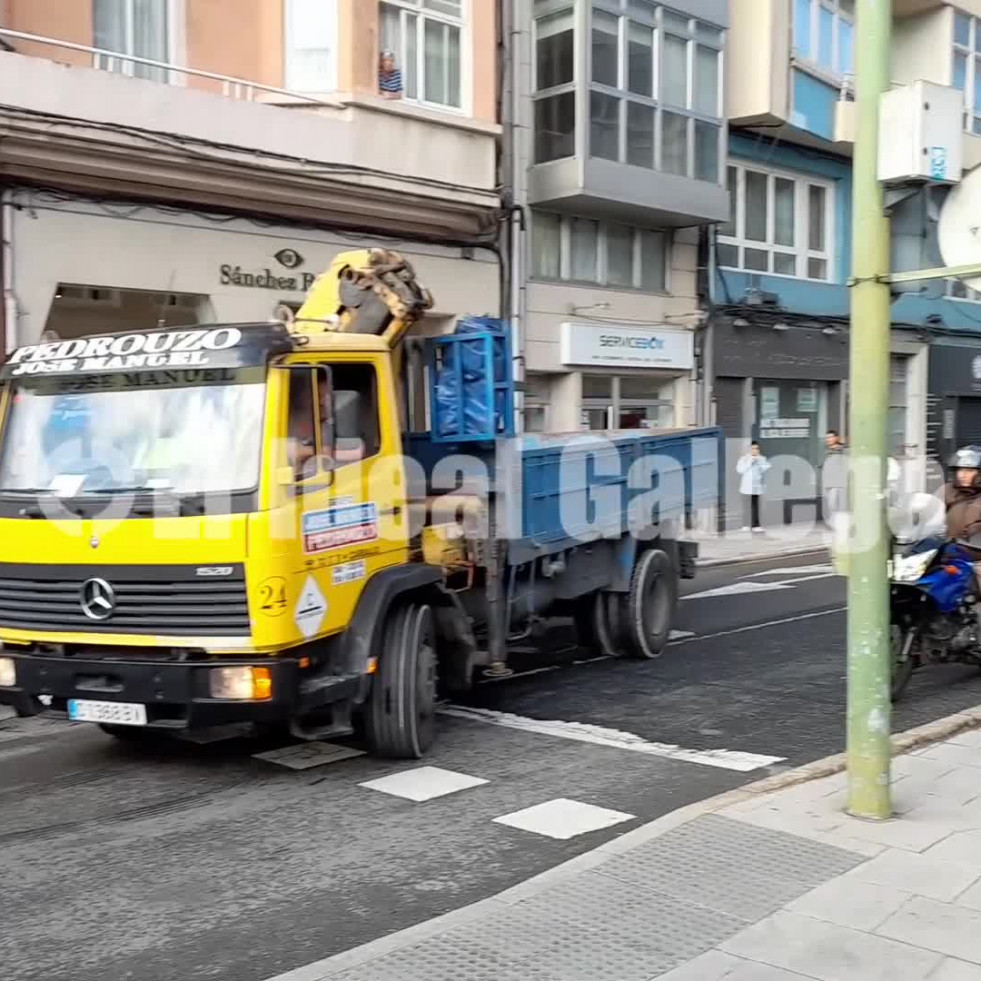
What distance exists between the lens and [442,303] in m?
15.1

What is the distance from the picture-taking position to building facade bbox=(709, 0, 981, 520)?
63.9ft

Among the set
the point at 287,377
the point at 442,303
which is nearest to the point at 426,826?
the point at 287,377

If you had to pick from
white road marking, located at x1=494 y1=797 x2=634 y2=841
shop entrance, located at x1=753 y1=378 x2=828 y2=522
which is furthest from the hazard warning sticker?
shop entrance, located at x1=753 y1=378 x2=828 y2=522

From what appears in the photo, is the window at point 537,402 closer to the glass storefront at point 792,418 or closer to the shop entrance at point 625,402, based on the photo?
the shop entrance at point 625,402

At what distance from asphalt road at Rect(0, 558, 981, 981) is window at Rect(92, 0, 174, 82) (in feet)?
24.9

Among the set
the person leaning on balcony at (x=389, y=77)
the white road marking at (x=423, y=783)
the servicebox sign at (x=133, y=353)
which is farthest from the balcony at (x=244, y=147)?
the white road marking at (x=423, y=783)

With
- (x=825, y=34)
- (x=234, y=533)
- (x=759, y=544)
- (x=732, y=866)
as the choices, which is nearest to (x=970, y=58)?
(x=825, y=34)

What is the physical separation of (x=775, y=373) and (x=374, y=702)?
1595 centimetres

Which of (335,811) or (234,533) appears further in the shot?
(335,811)

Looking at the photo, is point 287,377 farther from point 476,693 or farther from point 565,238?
point 565,238

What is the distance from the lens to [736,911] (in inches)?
167

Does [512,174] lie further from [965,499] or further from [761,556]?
[965,499]

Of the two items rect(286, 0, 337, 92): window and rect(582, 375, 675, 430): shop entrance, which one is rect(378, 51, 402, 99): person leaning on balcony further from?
rect(582, 375, 675, 430): shop entrance

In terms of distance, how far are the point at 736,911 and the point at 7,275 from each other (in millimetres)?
9417
